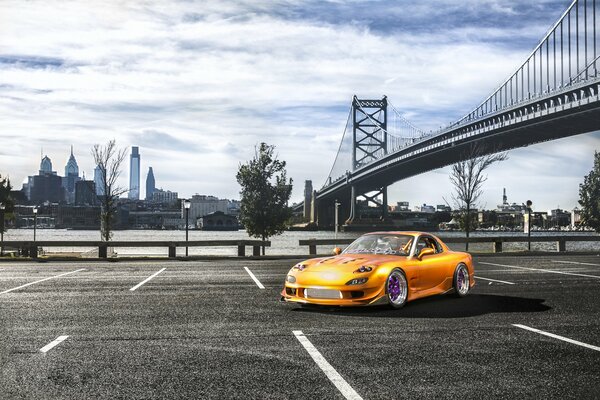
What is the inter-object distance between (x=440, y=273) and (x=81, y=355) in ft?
20.8

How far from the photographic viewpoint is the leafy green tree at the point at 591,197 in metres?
80.0

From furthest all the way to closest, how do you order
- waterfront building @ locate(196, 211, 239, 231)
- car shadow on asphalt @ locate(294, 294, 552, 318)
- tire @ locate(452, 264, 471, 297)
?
waterfront building @ locate(196, 211, 239, 231) < tire @ locate(452, 264, 471, 297) < car shadow on asphalt @ locate(294, 294, 552, 318)

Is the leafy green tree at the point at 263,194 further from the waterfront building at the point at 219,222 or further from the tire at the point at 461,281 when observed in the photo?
the waterfront building at the point at 219,222

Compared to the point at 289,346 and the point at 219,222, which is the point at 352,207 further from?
the point at 289,346

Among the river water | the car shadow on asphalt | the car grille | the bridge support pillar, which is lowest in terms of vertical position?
the river water

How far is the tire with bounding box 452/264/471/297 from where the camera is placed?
431 inches

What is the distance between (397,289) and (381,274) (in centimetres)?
59

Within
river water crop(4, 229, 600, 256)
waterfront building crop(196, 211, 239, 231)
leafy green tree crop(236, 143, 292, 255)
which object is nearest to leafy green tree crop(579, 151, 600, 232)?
river water crop(4, 229, 600, 256)

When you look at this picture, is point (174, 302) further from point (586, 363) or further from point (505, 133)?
point (505, 133)

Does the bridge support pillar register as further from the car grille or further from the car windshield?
the car grille

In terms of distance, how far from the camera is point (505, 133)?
207 ft

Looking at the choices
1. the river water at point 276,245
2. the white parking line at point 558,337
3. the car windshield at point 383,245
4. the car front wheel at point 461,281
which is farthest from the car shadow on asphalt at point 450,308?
the river water at point 276,245

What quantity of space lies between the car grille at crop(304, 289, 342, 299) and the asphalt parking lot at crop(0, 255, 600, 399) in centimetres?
31

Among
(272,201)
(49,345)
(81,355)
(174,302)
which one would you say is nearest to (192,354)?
(81,355)
